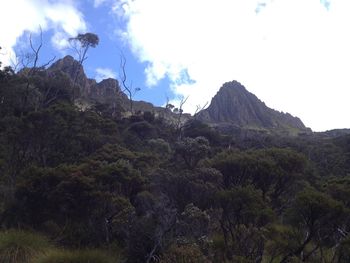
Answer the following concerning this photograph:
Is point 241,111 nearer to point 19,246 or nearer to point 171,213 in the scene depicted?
point 171,213

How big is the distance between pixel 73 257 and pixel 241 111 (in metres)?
107

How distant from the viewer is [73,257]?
36.8 feet

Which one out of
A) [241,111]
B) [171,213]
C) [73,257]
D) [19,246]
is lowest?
[73,257]

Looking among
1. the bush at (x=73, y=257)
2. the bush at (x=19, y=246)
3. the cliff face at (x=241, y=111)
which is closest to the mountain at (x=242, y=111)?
the cliff face at (x=241, y=111)

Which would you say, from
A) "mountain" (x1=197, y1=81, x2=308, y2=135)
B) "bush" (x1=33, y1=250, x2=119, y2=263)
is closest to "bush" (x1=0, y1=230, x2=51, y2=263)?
"bush" (x1=33, y1=250, x2=119, y2=263)

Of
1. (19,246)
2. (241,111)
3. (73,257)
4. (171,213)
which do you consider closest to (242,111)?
(241,111)

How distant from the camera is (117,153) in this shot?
2209cm

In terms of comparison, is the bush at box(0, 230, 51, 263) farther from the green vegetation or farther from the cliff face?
the cliff face

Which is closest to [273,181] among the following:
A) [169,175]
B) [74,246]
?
[169,175]

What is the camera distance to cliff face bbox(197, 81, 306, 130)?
373 feet

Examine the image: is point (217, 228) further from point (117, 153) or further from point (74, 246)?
point (117, 153)

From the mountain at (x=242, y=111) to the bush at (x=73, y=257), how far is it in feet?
316

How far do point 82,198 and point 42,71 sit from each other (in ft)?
130

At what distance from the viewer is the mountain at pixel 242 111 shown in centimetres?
11344
